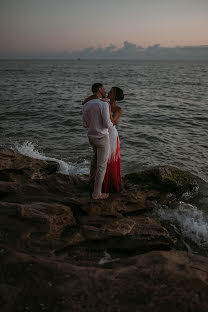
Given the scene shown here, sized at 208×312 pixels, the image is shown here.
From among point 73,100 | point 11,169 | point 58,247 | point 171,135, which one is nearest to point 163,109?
point 171,135

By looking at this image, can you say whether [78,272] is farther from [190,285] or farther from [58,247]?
[190,285]

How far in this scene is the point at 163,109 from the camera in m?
20.0

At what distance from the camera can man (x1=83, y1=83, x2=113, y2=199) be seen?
15.4 ft

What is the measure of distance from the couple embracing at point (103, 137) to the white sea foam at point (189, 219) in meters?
1.37

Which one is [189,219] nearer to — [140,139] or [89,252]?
[89,252]

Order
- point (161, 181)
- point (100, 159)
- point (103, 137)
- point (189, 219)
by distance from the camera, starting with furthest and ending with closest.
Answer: point (161, 181) → point (189, 219) → point (100, 159) → point (103, 137)

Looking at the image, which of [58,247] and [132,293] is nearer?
[132,293]

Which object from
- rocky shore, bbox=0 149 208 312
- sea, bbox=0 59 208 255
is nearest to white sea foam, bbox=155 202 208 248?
sea, bbox=0 59 208 255

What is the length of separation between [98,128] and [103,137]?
24cm

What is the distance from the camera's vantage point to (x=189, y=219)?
5.85 meters

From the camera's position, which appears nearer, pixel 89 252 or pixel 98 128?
pixel 89 252

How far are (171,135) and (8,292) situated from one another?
12031 millimetres

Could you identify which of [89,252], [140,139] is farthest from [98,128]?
[140,139]

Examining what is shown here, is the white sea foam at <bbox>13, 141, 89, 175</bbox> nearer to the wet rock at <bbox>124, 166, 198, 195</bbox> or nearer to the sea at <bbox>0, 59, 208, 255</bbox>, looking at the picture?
the sea at <bbox>0, 59, 208, 255</bbox>
